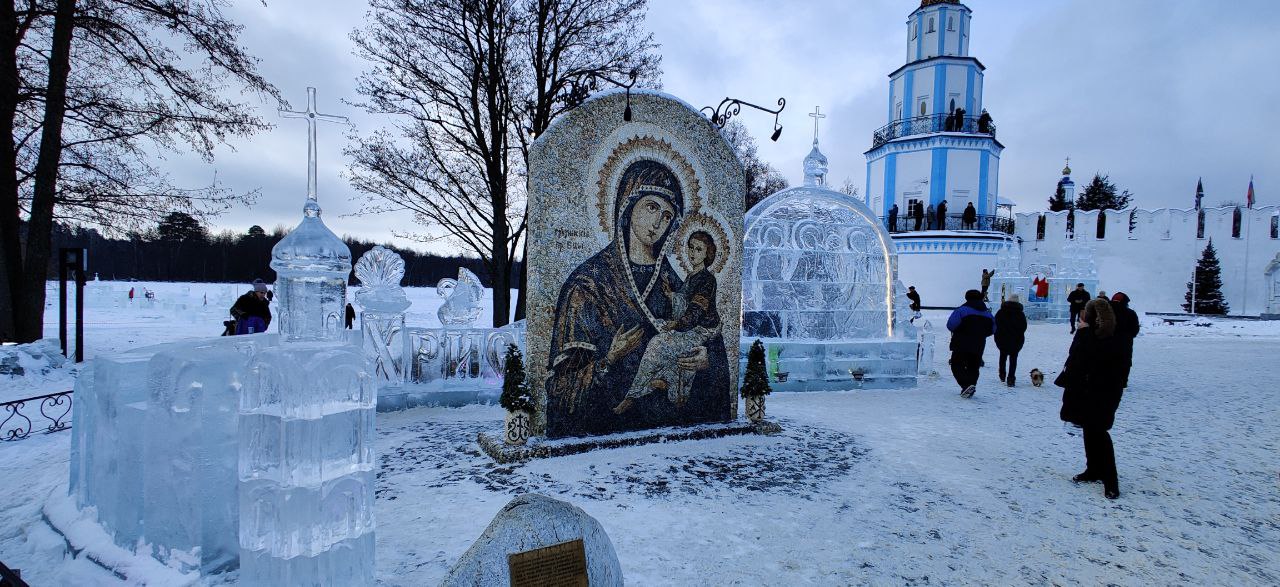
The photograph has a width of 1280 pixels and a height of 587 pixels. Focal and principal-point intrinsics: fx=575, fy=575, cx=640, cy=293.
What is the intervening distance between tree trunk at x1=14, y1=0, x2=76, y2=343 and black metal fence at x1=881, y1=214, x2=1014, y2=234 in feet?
101

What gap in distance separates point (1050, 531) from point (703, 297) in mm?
3886

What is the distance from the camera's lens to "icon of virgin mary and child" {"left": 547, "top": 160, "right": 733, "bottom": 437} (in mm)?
6109

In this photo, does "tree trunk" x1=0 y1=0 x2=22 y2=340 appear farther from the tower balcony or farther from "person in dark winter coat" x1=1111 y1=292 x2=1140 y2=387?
the tower balcony

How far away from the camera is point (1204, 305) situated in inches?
1062

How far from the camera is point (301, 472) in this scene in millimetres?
2805

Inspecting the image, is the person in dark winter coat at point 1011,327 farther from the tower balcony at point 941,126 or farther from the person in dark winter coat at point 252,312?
the tower balcony at point 941,126

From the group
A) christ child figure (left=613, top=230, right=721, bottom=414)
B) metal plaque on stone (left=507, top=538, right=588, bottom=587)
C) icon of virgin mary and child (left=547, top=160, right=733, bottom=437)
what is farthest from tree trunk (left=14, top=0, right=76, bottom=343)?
metal plaque on stone (left=507, top=538, right=588, bottom=587)

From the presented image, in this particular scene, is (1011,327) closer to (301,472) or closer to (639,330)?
(639,330)

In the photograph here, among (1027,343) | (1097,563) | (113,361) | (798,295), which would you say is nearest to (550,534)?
(113,361)

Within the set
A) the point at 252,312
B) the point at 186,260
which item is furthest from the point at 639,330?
the point at 186,260

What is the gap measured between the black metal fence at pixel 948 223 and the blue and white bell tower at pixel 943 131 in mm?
53

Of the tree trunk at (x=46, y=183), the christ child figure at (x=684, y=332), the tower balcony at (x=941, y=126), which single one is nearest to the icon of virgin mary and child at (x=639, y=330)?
the christ child figure at (x=684, y=332)

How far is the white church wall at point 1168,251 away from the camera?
26969 mm

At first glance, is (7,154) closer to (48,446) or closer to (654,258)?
(48,446)
